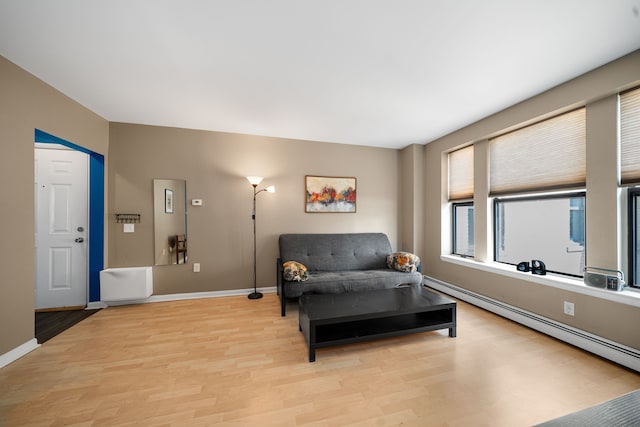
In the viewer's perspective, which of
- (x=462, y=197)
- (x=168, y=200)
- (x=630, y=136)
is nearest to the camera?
(x=630, y=136)

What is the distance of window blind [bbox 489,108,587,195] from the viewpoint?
7.20 feet

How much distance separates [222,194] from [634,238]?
14.3ft

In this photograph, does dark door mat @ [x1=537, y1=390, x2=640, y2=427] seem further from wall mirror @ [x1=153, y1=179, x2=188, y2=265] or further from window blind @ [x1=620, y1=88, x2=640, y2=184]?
wall mirror @ [x1=153, y1=179, x2=188, y2=265]

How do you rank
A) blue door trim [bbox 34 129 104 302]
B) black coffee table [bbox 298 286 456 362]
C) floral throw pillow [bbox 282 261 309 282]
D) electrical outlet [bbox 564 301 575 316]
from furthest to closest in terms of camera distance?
blue door trim [bbox 34 129 104 302], floral throw pillow [bbox 282 261 309 282], electrical outlet [bbox 564 301 575 316], black coffee table [bbox 298 286 456 362]

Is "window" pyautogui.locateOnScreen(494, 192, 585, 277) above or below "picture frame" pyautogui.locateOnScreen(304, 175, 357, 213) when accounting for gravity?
below

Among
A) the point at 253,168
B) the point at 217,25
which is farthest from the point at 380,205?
the point at 217,25

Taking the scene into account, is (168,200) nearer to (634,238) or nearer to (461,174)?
(461,174)

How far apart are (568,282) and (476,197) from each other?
1319mm

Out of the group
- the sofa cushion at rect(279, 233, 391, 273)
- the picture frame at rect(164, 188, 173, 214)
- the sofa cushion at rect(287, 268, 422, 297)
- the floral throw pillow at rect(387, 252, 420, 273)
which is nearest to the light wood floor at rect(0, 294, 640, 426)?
the sofa cushion at rect(287, 268, 422, 297)

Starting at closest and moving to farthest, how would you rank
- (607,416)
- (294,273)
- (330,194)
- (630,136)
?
(607,416), (630,136), (294,273), (330,194)

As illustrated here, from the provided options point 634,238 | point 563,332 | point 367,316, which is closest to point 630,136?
point 634,238

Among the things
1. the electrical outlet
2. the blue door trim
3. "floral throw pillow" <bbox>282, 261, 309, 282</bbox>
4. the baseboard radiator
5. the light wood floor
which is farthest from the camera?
the blue door trim

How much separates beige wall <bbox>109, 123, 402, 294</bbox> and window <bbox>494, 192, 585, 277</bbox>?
73.6 inches

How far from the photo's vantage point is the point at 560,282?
2184mm
